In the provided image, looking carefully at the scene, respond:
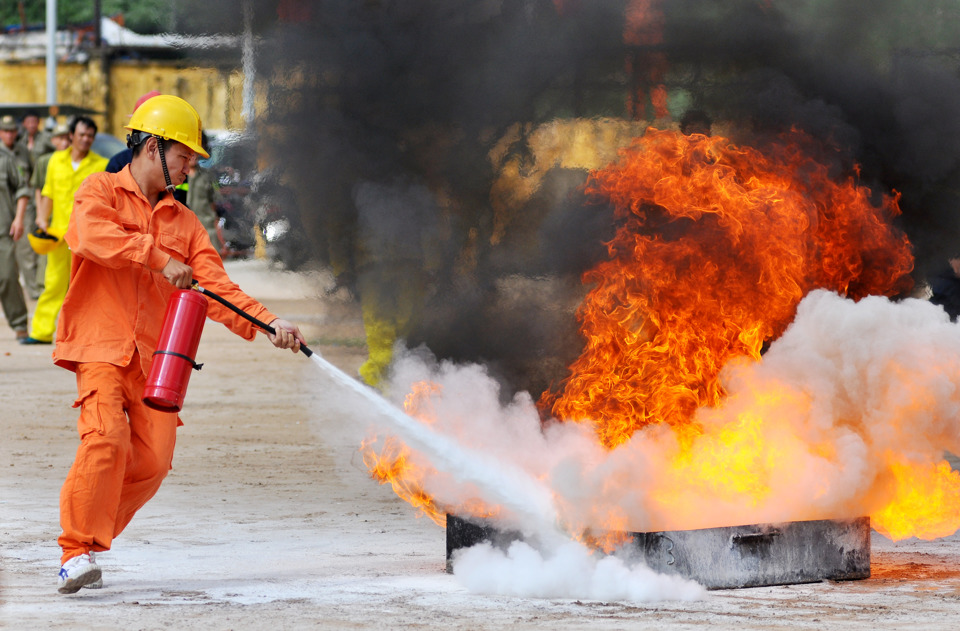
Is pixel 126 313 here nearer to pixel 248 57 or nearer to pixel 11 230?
pixel 248 57

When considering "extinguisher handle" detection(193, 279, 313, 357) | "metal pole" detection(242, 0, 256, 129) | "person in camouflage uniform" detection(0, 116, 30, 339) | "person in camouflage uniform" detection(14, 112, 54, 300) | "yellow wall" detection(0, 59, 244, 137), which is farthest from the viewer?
"yellow wall" detection(0, 59, 244, 137)

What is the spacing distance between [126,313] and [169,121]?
0.76 metres

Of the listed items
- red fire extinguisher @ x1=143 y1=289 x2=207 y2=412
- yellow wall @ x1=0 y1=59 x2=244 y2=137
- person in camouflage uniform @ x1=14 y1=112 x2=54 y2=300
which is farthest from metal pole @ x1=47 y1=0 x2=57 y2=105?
red fire extinguisher @ x1=143 y1=289 x2=207 y2=412

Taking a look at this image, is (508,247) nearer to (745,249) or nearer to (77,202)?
(745,249)

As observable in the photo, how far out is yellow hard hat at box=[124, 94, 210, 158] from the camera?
5.46 metres

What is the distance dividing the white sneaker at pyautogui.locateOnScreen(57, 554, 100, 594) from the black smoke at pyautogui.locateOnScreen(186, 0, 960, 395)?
9.41 ft

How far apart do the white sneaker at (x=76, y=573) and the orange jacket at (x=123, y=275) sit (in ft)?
2.38

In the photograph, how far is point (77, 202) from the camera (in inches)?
211

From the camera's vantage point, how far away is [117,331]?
5.30 meters

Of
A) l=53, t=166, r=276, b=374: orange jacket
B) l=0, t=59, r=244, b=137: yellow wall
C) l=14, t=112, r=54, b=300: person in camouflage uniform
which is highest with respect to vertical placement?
l=0, t=59, r=244, b=137: yellow wall

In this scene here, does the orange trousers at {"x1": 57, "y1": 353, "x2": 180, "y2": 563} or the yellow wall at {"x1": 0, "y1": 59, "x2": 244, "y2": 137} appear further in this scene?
the yellow wall at {"x1": 0, "y1": 59, "x2": 244, "y2": 137}

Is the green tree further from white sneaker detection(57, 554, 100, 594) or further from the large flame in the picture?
white sneaker detection(57, 554, 100, 594)

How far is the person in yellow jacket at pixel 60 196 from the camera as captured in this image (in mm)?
12852

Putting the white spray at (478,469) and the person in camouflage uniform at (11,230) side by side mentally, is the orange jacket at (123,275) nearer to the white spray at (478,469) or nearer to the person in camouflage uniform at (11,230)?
the white spray at (478,469)
